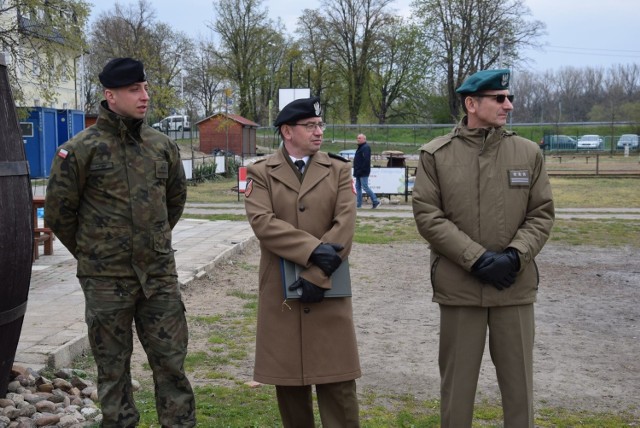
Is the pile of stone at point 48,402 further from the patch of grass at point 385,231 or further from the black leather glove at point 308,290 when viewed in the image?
the patch of grass at point 385,231

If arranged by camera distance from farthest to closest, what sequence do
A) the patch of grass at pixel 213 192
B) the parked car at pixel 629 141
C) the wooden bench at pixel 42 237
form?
the parked car at pixel 629 141
the patch of grass at pixel 213 192
the wooden bench at pixel 42 237

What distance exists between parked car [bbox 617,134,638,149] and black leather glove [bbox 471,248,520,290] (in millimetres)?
53574

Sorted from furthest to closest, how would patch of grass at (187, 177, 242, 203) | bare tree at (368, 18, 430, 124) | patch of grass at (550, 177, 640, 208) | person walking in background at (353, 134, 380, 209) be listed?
bare tree at (368, 18, 430, 124) → patch of grass at (187, 177, 242, 203) → patch of grass at (550, 177, 640, 208) → person walking in background at (353, 134, 380, 209)

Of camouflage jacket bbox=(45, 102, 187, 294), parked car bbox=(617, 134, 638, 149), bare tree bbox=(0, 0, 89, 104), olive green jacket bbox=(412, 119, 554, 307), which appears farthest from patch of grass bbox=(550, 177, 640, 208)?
parked car bbox=(617, 134, 638, 149)

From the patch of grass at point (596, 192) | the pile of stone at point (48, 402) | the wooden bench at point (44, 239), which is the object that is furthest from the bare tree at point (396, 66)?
the pile of stone at point (48, 402)

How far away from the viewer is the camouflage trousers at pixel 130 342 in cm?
413

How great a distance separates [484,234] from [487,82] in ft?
2.59

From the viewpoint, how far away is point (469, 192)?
164 inches

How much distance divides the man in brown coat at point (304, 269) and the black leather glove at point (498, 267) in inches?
26.7

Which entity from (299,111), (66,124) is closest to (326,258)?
(299,111)

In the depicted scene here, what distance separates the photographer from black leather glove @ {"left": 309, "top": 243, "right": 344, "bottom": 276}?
3961 mm

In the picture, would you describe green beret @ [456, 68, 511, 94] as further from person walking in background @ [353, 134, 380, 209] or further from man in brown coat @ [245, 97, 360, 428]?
person walking in background @ [353, 134, 380, 209]

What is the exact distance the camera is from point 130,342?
14.0ft

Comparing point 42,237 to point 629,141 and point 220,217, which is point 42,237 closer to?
point 220,217
